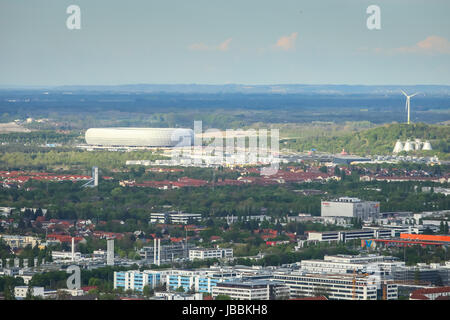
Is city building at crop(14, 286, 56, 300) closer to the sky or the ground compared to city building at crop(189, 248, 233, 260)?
closer to the sky

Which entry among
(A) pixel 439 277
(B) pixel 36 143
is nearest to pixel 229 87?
(B) pixel 36 143

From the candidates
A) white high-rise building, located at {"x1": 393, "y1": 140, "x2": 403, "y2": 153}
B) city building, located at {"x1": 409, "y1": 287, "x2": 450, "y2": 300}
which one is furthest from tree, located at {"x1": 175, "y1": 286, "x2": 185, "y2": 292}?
white high-rise building, located at {"x1": 393, "y1": 140, "x2": 403, "y2": 153}

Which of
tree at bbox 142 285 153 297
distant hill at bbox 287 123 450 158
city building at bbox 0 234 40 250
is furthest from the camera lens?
distant hill at bbox 287 123 450 158

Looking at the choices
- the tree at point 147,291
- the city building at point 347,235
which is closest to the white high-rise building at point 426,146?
the city building at point 347,235

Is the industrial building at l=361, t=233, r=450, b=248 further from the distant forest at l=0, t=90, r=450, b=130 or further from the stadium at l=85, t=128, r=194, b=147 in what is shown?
the distant forest at l=0, t=90, r=450, b=130
